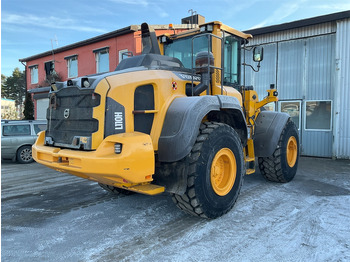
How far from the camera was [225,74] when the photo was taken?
5.29 m

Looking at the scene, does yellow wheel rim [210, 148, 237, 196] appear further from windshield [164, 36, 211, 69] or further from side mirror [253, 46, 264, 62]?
side mirror [253, 46, 264, 62]

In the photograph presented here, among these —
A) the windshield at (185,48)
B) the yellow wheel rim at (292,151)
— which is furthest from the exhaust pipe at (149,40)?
the yellow wheel rim at (292,151)

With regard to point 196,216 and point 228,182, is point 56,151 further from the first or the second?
point 228,182

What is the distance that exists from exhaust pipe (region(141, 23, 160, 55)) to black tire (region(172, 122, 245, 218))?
1.65 m

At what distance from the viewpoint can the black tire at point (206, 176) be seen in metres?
3.74

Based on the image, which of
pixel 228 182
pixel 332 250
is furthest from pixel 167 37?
pixel 332 250

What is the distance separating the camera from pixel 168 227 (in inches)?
150

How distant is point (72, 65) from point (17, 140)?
12.1 metres

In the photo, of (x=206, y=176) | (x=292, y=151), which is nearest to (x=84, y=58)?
(x=292, y=151)

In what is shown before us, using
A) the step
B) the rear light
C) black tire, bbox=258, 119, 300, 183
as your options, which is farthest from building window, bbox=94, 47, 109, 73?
the rear light

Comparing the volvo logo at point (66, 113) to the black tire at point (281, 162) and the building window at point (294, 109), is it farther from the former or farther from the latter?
the building window at point (294, 109)

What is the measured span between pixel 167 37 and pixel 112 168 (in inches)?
129

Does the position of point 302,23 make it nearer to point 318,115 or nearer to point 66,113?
point 318,115

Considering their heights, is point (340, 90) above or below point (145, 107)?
above
